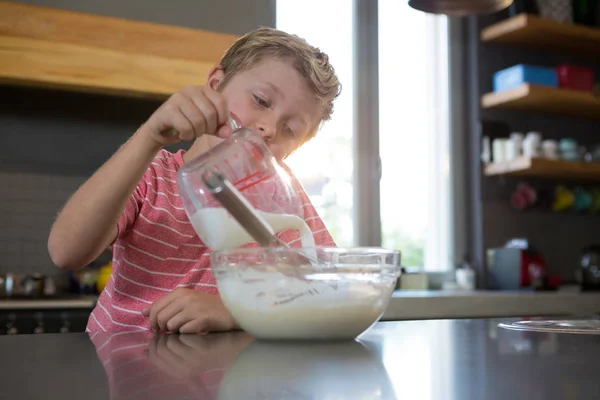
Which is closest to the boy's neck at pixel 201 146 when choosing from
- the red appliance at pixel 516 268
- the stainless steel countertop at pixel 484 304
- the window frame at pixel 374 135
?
the stainless steel countertop at pixel 484 304

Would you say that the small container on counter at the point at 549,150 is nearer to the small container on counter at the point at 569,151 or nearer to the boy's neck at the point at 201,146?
the small container on counter at the point at 569,151

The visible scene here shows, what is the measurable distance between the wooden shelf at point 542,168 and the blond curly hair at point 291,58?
6.84 ft

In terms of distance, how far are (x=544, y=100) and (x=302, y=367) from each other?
308 centimetres

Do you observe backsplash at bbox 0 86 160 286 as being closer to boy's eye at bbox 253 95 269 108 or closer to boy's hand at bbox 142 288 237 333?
boy's eye at bbox 253 95 269 108

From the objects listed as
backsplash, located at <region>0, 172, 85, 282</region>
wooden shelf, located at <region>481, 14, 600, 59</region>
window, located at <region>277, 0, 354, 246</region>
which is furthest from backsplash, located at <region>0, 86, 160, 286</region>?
wooden shelf, located at <region>481, 14, 600, 59</region>

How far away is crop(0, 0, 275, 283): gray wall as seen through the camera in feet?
8.76

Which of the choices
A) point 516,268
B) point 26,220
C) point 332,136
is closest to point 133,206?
point 26,220

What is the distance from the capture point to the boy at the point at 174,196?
86 centimetres

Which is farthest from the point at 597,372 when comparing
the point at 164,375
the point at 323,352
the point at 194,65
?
the point at 194,65

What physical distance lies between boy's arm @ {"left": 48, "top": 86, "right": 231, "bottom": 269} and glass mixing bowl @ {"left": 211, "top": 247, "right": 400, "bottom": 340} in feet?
0.66

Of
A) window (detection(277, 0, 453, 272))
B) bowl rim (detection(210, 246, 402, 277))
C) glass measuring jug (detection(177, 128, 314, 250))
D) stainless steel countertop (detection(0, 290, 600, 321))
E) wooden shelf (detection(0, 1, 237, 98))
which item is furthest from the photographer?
window (detection(277, 0, 453, 272))

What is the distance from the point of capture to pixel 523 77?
3.18 meters

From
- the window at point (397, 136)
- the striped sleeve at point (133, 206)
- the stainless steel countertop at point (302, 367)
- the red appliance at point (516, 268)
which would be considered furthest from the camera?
the window at point (397, 136)

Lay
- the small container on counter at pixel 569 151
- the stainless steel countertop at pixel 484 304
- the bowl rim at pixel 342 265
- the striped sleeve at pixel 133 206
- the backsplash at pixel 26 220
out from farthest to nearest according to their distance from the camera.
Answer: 1. the small container on counter at pixel 569 151
2. the backsplash at pixel 26 220
3. the stainless steel countertop at pixel 484 304
4. the striped sleeve at pixel 133 206
5. the bowl rim at pixel 342 265
